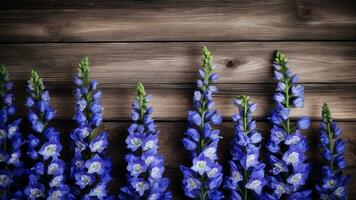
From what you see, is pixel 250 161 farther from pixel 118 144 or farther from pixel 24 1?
pixel 24 1

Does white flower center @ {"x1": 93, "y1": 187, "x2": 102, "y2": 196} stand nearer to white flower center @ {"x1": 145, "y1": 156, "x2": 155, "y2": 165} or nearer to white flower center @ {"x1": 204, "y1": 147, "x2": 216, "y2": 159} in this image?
white flower center @ {"x1": 145, "y1": 156, "x2": 155, "y2": 165}

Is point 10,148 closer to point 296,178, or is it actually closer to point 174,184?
point 174,184

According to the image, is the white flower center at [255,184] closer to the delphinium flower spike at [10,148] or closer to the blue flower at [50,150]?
the blue flower at [50,150]

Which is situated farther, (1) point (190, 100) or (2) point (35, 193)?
(1) point (190, 100)

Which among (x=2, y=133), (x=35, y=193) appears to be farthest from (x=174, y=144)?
(x=2, y=133)

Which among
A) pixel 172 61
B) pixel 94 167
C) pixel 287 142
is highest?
pixel 172 61

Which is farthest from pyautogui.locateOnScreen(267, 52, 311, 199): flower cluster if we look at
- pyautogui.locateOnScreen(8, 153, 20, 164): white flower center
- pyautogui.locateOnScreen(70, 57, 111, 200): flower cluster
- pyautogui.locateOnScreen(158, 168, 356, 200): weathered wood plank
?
pyautogui.locateOnScreen(8, 153, 20, 164): white flower center

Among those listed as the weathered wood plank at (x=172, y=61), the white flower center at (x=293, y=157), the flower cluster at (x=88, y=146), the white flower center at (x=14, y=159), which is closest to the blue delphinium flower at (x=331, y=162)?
the white flower center at (x=293, y=157)
